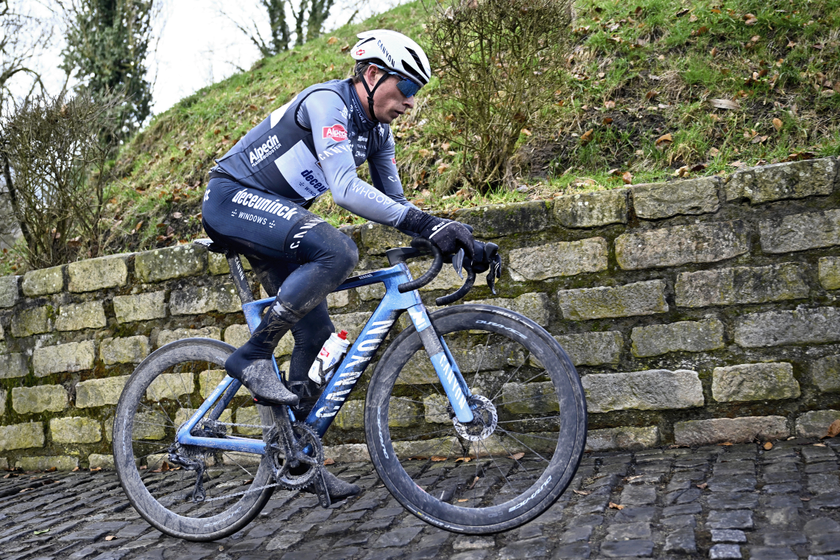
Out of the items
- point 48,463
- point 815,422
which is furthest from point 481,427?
point 48,463

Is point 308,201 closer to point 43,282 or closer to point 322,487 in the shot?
point 322,487

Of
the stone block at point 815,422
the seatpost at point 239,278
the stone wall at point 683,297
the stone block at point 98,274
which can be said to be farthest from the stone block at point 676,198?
the stone block at point 98,274

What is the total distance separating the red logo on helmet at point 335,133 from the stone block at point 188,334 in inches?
103

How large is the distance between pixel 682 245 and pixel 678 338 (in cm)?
53

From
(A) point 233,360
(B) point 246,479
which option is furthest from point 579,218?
(B) point 246,479

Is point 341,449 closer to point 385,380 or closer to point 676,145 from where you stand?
point 385,380

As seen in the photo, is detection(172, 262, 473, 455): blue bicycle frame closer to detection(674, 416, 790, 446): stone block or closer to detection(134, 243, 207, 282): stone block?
detection(674, 416, 790, 446): stone block

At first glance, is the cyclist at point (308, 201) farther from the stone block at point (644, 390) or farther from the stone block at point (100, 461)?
the stone block at point (100, 461)

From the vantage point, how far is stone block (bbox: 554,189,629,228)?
4.06 metres

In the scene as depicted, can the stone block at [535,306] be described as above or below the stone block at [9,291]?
below

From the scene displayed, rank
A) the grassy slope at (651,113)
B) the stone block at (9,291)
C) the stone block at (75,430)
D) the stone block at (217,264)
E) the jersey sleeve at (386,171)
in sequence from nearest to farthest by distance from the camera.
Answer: the jersey sleeve at (386,171) < the stone block at (217,264) < the grassy slope at (651,113) < the stone block at (75,430) < the stone block at (9,291)

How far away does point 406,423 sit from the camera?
4426 millimetres

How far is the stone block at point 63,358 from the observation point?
530 centimetres

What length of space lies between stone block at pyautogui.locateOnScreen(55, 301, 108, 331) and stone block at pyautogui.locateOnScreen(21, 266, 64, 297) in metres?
0.18
